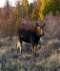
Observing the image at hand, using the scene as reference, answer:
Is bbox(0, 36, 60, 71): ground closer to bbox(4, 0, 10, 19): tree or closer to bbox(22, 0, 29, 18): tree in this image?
bbox(4, 0, 10, 19): tree

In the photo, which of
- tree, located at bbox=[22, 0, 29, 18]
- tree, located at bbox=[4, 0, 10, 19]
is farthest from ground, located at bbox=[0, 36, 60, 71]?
tree, located at bbox=[22, 0, 29, 18]

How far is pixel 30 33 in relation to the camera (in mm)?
13031

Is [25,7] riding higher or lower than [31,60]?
lower

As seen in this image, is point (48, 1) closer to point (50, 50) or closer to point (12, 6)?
point (12, 6)

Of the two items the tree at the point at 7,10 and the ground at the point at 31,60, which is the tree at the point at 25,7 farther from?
the ground at the point at 31,60

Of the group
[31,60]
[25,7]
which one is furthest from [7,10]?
[31,60]

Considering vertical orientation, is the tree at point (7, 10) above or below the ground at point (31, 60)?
below

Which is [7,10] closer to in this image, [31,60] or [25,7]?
[25,7]

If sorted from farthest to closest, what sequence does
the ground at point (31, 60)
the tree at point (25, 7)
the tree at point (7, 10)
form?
the tree at point (25, 7) → the tree at point (7, 10) → the ground at point (31, 60)

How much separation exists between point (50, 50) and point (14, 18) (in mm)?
11825

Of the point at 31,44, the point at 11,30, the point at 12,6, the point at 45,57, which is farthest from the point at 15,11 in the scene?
the point at 45,57

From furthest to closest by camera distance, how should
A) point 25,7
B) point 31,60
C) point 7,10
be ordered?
point 25,7
point 7,10
point 31,60

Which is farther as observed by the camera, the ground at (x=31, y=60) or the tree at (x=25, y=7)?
the tree at (x=25, y=7)

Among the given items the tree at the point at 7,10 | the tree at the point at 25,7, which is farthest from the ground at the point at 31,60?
the tree at the point at 25,7
